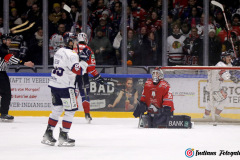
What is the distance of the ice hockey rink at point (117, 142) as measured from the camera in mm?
5977

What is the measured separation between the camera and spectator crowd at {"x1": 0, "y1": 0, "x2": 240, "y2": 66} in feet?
37.6

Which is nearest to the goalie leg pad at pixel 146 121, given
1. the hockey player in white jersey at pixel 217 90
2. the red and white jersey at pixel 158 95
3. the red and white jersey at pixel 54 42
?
the red and white jersey at pixel 158 95

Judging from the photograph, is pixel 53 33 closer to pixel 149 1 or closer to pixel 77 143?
pixel 149 1

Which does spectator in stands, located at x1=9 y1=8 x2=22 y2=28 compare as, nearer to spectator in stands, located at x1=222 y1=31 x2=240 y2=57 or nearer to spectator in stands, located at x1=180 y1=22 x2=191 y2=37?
spectator in stands, located at x1=180 y1=22 x2=191 y2=37

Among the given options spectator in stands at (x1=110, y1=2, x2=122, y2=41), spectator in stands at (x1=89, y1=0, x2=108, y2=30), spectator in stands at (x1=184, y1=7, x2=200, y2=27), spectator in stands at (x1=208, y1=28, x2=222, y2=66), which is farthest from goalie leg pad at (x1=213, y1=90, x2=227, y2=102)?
spectator in stands at (x1=89, y1=0, x2=108, y2=30)

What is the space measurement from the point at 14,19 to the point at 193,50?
11.1 ft

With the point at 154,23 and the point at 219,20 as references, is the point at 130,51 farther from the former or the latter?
the point at 219,20

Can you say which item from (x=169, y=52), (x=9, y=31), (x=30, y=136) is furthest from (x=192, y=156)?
(x=9, y=31)

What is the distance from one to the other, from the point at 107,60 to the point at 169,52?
115 cm

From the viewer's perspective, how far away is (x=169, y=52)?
37.6ft

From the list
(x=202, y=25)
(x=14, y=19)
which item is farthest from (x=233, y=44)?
(x=14, y=19)

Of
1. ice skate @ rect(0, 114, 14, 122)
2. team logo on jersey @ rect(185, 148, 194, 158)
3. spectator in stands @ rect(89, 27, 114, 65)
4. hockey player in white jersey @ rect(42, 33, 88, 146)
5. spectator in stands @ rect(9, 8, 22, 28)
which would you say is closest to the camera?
team logo on jersey @ rect(185, 148, 194, 158)

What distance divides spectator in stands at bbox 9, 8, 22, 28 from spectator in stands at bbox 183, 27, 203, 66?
3.13m

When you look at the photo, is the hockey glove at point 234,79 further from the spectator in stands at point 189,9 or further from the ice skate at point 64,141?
the ice skate at point 64,141
